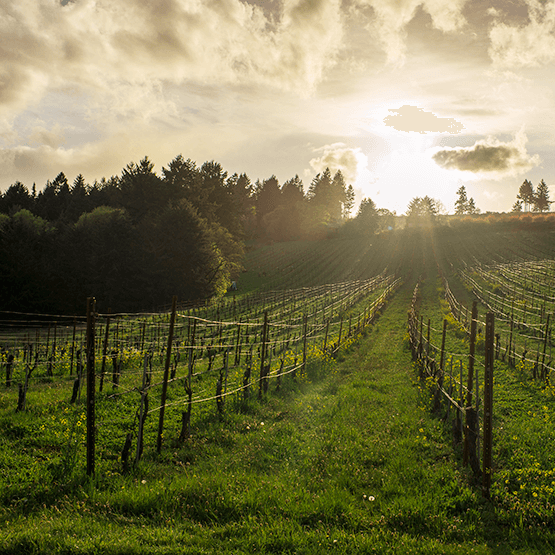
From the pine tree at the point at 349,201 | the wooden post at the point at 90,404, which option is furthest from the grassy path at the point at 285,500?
the pine tree at the point at 349,201

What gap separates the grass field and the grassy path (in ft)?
0.08

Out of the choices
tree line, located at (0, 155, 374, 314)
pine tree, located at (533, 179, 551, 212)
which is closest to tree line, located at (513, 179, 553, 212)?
pine tree, located at (533, 179, 551, 212)

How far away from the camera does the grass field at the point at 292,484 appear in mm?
5160

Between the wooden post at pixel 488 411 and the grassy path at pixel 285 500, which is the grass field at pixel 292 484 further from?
the wooden post at pixel 488 411

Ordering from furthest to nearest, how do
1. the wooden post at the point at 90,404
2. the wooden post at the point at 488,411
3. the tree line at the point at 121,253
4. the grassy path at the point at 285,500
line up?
the tree line at the point at 121,253 < the wooden post at the point at 90,404 < the wooden post at the point at 488,411 < the grassy path at the point at 285,500

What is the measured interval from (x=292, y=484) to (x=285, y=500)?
2.07ft

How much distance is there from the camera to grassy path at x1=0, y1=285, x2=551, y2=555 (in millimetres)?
5078

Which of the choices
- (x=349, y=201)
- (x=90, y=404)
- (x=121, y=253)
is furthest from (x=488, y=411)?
(x=349, y=201)

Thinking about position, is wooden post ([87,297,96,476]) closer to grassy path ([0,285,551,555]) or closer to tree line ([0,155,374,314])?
grassy path ([0,285,551,555])

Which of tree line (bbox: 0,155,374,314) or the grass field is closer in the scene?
the grass field

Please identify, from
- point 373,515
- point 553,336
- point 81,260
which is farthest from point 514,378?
point 81,260

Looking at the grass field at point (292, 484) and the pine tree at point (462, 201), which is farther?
the pine tree at point (462, 201)

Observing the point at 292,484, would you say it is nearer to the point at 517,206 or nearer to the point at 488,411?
the point at 488,411

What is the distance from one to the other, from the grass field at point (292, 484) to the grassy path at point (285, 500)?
2cm
